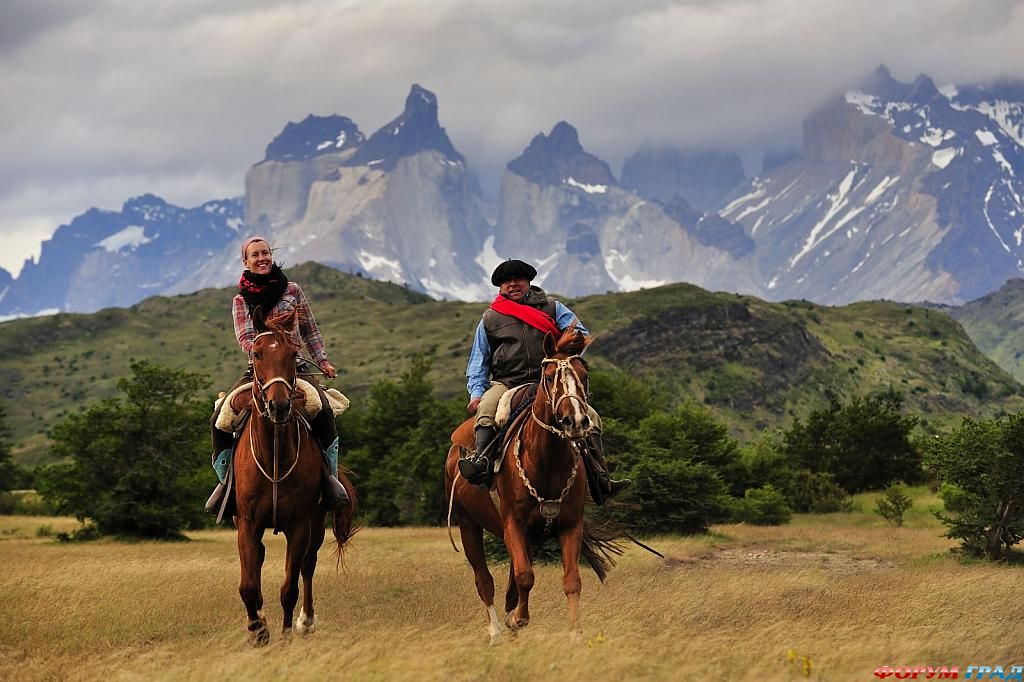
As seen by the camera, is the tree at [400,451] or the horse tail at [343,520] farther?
the tree at [400,451]

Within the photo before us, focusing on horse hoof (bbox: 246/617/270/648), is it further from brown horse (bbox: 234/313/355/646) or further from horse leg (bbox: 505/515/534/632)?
horse leg (bbox: 505/515/534/632)

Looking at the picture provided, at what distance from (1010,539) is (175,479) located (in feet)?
87.3

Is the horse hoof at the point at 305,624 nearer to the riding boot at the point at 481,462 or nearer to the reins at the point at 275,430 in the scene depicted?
the reins at the point at 275,430

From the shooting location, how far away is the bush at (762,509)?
143ft

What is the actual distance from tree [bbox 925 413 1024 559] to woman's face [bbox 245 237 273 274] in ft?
61.7

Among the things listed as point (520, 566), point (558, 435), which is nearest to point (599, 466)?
point (558, 435)

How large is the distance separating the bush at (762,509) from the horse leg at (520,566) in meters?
31.5

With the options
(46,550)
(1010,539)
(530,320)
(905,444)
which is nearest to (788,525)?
(1010,539)

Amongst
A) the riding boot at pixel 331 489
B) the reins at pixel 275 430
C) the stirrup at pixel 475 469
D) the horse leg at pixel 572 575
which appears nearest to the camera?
the horse leg at pixel 572 575

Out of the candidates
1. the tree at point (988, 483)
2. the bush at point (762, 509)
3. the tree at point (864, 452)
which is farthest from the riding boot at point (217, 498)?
the tree at point (864, 452)

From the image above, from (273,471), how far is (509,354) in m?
3.18

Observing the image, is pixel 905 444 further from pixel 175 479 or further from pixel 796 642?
pixel 796 642

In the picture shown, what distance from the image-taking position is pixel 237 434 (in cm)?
1423

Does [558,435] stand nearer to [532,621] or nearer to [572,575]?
[572,575]
